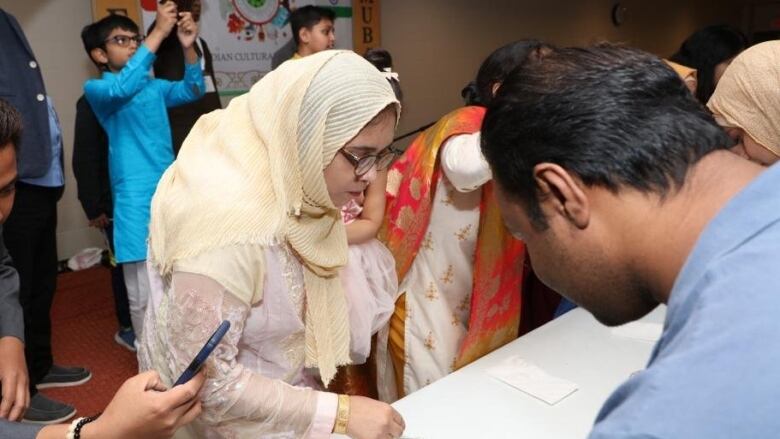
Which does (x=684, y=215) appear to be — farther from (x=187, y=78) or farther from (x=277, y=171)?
(x=187, y=78)

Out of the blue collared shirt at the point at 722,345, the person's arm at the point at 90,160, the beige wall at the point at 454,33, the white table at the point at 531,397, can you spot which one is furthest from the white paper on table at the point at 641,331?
the beige wall at the point at 454,33

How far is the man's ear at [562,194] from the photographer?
1.93 ft

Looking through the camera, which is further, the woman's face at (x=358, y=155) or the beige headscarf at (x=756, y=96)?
the beige headscarf at (x=756, y=96)

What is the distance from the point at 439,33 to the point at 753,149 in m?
4.21

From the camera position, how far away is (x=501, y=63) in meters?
1.54

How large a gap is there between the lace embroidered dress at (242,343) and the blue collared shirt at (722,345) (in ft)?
1.99

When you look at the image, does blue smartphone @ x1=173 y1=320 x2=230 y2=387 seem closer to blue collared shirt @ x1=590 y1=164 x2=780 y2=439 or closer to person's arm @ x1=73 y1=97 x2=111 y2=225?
blue collared shirt @ x1=590 y1=164 x2=780 y2=439

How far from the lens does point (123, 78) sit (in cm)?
224

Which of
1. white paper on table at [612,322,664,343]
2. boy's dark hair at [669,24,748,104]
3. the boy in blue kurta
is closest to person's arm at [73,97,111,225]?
the boy in blue kurta

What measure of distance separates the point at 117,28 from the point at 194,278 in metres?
2.00

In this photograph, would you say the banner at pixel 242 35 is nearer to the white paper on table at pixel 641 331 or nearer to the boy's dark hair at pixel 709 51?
the boy's dark hair at pixel 709 51

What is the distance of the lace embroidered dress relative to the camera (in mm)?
895

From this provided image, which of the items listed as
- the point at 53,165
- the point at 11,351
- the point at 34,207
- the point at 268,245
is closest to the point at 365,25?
the point at 53,165

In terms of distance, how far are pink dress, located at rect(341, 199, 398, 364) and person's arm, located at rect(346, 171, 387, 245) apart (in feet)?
0.05
